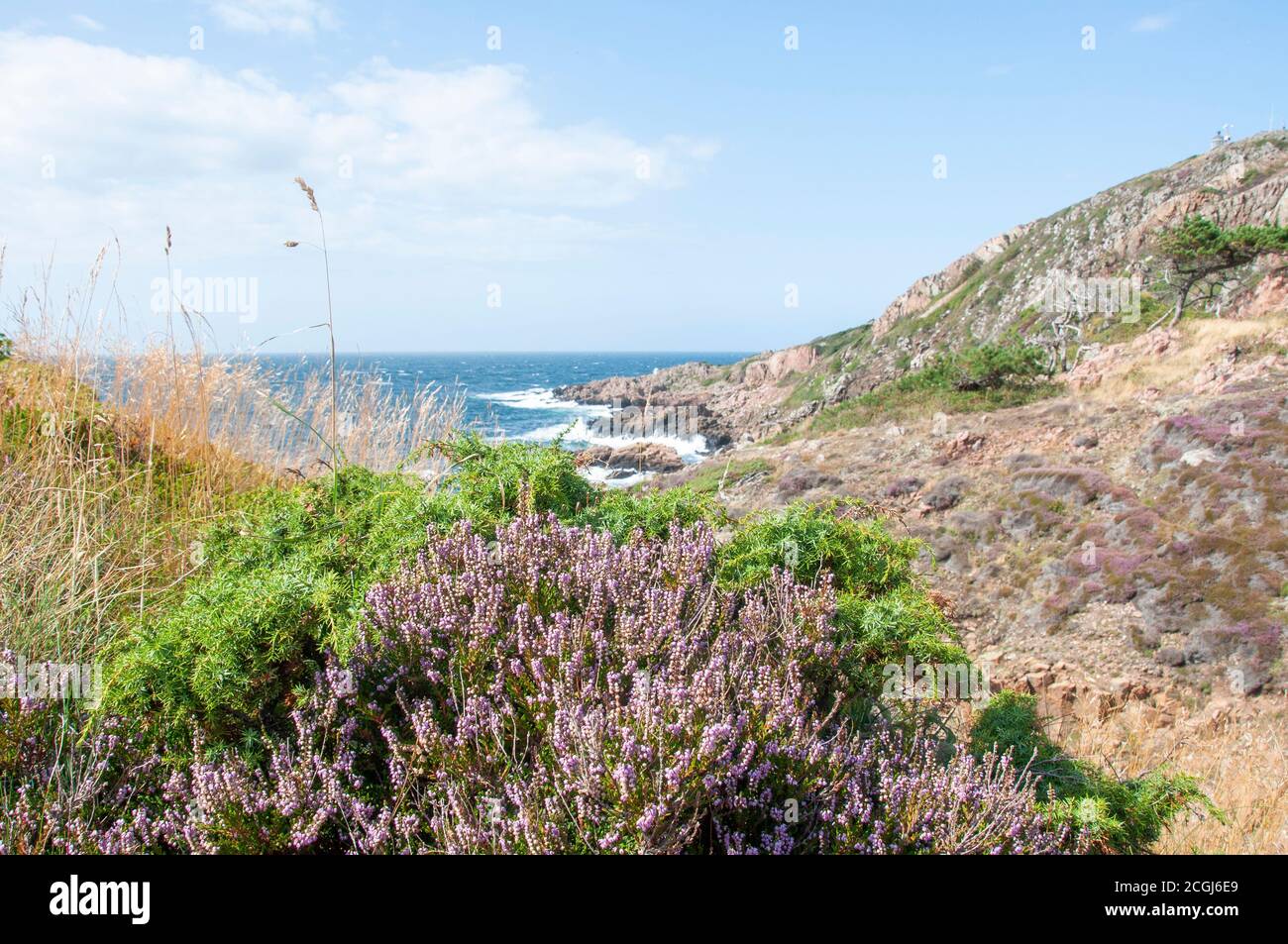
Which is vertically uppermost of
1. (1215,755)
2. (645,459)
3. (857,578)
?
(857,578)

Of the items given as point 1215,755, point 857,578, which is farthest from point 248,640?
point 1215,755

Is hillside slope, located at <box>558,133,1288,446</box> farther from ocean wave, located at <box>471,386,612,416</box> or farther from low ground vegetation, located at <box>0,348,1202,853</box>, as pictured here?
low ground vegetation, located at <box>0,348,1202,853</box>

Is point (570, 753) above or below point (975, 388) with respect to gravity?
Result: below

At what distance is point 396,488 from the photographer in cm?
336

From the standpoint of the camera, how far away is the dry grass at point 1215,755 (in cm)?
373

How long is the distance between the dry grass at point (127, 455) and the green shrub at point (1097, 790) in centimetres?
342

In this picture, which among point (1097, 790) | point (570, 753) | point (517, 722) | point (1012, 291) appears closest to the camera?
point (570, 753)

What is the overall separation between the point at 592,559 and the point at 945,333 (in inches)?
1995

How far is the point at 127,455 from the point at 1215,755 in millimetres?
9295

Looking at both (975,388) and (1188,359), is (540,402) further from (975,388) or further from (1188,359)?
(1188,359)

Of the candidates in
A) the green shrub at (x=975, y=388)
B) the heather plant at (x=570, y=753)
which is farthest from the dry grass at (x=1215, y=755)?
the green shrub at (x=975, y=388)

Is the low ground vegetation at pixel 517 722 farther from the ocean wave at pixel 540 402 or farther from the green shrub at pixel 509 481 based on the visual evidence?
the ocean wave at pixel 540 402

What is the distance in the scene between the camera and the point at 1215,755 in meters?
6.06
